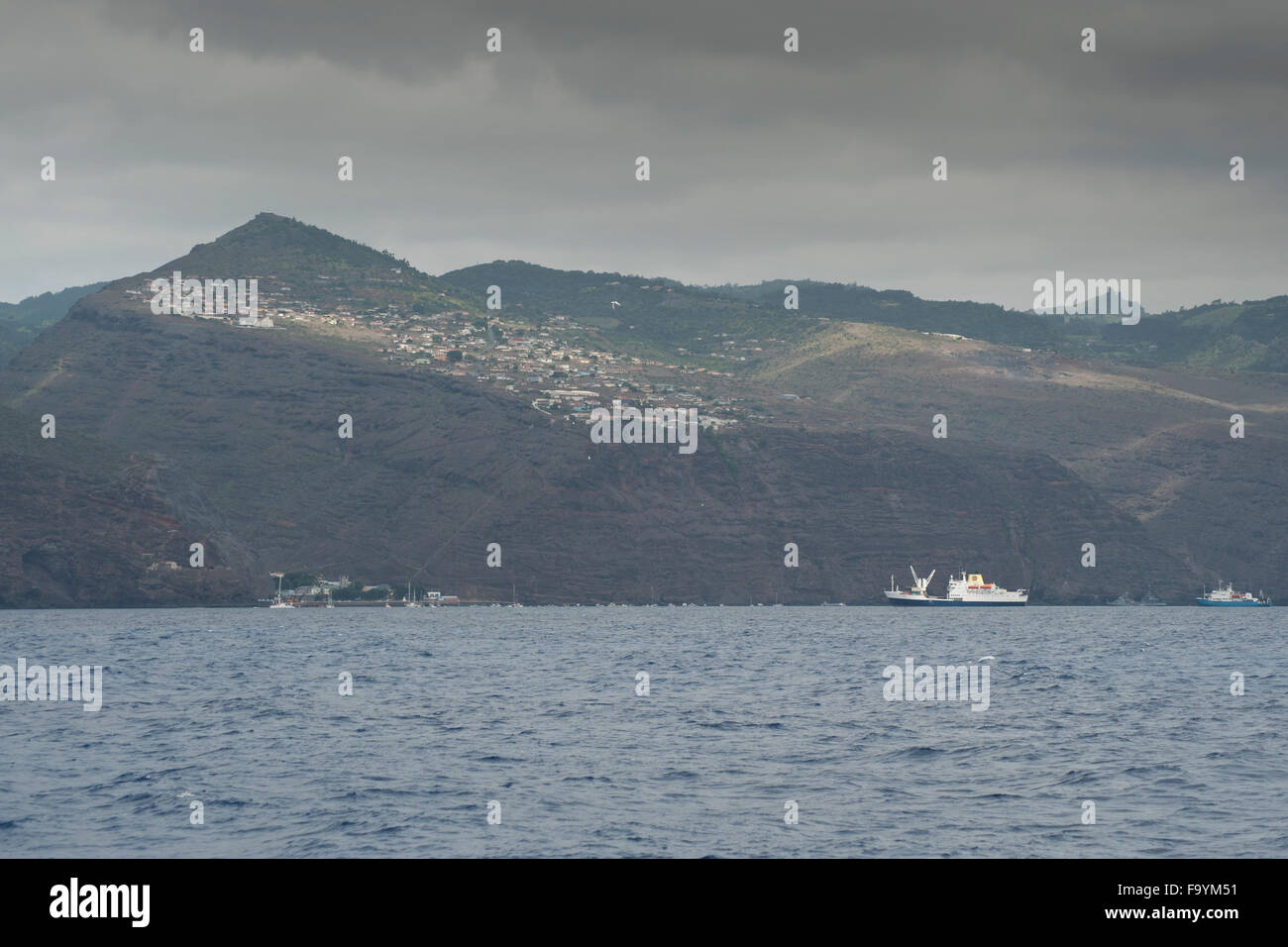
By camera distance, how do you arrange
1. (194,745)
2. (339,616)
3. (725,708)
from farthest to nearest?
(339,616), (725,708), (194,745)

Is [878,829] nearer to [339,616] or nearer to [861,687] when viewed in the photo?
[861,687]

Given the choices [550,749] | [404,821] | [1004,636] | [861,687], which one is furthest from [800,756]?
[1004,636]

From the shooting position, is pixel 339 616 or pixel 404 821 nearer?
pixel 404 821
